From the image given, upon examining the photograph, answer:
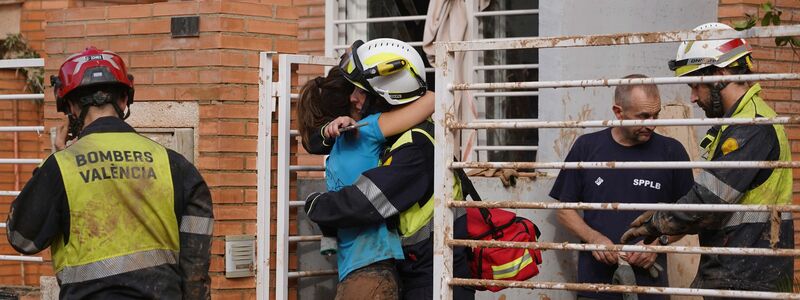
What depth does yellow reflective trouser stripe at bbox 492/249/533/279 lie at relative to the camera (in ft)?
18.9

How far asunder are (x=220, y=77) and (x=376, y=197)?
168 cm

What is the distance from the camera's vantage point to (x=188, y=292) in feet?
17.3

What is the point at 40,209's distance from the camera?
494 cm

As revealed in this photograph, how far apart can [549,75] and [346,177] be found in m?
2.64

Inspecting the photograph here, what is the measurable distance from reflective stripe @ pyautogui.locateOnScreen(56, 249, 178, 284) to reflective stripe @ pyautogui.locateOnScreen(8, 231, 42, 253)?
0.50ft

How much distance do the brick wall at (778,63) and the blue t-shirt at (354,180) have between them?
2.96 metres

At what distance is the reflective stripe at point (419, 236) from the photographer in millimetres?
5832

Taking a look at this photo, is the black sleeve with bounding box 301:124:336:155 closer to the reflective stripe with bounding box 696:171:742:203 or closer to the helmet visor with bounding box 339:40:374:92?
the helmet visor with bounding box 339:40:374:92

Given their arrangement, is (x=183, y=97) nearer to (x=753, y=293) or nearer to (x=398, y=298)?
(x=398, y=298)

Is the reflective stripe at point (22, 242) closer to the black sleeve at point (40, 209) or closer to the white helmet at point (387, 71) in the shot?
the black sleeve at point (40, 209)

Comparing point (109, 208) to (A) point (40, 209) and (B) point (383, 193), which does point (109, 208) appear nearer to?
(A) point (40, 209)

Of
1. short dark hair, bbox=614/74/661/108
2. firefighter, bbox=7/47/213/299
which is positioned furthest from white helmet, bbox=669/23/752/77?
firefighter, bbox=7/47/213/299

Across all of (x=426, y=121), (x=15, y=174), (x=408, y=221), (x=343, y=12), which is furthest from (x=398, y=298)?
(x=15, y=174)

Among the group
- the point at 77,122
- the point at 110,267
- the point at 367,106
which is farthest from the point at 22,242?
the point at 367,106
